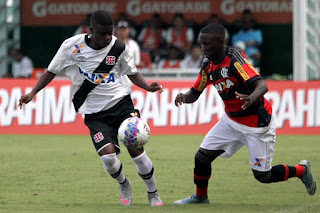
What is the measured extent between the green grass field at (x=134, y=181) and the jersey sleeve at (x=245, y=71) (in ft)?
4.88

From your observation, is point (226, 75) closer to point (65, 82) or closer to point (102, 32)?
point (102, 32)

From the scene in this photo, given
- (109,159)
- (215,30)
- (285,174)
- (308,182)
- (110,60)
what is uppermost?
(215,30)

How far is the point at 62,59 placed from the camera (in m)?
8.68

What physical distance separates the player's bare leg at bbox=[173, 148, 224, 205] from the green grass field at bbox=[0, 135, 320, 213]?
163mm

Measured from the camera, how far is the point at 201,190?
872 cm

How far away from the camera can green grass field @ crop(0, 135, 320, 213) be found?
27.9 ft

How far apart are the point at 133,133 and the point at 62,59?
134 centimetres

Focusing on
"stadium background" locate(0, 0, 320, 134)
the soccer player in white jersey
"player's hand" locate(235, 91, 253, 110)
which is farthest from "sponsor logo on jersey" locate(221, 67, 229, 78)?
"stadium background" locate(0, 0, 320, 134)

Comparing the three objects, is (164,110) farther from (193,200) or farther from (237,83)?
(237,83)

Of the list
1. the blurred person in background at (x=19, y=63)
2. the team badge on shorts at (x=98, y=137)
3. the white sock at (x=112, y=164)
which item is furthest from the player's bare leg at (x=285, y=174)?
the blurred person in background at (x=19, y=63)

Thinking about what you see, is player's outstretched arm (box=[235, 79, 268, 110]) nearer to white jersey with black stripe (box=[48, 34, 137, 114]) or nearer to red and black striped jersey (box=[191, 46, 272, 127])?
red and black striped jersey (box=[191, 46, 272, 127])

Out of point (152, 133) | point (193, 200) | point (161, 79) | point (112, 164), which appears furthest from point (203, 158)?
point (161, 79)

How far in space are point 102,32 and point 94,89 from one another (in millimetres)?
748

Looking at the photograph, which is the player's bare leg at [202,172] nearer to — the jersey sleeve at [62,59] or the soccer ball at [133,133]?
the soccer ball at [133,133]
